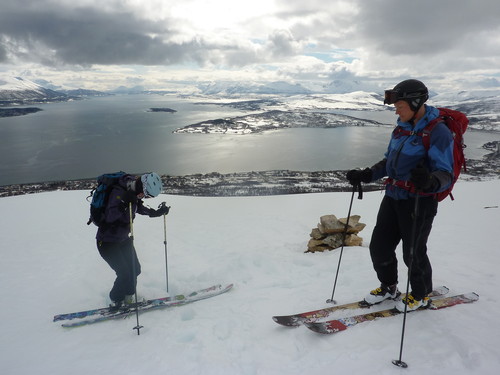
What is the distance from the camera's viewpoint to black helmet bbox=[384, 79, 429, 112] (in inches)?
129

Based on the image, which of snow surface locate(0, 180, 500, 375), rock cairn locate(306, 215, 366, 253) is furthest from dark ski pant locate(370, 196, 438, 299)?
rock cairn locate(306, 215, 366, 253)

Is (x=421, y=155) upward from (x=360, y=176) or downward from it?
upward

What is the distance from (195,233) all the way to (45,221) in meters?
7.42

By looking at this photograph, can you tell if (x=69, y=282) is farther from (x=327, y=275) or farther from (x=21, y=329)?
(x=327, y=275)

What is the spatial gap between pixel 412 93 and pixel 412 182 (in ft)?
3.47

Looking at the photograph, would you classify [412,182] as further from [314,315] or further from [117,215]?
[117,215]

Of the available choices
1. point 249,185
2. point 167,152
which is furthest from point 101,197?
point 167,152

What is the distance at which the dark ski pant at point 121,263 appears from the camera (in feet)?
15.2

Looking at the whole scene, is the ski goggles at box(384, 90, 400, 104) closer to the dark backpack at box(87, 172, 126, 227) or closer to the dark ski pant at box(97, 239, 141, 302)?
the dark backpack at box(87, 172, 126, 227)

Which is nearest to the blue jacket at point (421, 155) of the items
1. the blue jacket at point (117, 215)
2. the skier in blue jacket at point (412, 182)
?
the skier in blue jacket at point (412, 182)

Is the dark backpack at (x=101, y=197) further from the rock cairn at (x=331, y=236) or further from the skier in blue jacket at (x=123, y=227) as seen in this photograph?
the rock cairn at (x=331, y=236)

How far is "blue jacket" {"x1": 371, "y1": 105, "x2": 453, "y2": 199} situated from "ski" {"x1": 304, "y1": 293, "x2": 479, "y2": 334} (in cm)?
162

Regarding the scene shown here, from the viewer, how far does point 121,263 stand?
4.75 meters

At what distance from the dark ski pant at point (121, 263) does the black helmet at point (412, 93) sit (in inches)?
168
